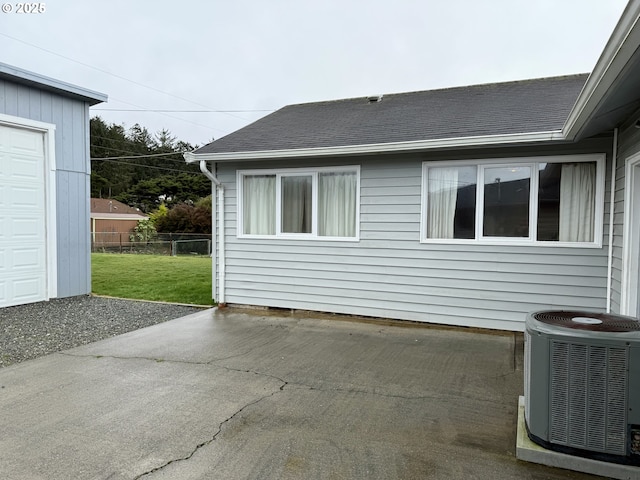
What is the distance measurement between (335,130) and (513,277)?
352cm

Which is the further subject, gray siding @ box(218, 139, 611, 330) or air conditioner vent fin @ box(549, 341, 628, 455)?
gray siding @ box(218, 139, 611, 330)

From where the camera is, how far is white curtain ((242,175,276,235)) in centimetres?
673

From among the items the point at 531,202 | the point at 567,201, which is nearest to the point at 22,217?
the point at 531,202

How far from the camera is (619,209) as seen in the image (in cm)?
439

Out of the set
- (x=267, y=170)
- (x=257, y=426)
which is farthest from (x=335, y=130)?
(x=257, y=426)

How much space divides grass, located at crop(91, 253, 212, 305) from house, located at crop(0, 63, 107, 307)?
1059 mm

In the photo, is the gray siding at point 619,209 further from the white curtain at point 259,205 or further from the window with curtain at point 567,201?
the white curtain at point 259,205

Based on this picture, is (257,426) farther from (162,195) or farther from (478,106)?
(162,195)

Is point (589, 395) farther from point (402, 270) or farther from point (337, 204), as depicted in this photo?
point (337, 204)

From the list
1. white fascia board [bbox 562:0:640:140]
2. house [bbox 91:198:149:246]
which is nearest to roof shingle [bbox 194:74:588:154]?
white fascia board [bbox 562:0:640:140]

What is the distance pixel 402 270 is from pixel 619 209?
266 centimetres

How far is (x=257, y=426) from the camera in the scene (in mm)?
2857

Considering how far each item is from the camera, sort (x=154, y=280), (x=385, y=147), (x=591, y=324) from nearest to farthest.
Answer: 1. (x=591, y=324)
2. (x=385, y=147)
3. (x=154, y=280)

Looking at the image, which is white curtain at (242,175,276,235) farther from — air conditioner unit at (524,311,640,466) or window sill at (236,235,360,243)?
air conditioner unit at (524,311,640,466)
